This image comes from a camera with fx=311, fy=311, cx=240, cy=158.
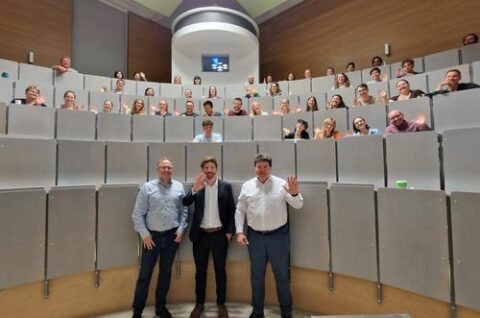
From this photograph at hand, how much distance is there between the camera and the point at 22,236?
1.35 metres

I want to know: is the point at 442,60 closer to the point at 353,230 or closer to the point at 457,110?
the point at 457,110

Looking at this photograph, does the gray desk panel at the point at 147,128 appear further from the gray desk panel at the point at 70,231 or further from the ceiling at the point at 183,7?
the ceiling at the point at 183,7

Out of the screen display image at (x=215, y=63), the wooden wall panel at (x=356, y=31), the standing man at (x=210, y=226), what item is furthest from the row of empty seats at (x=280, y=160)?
the screen display image at (x=215, y=63)

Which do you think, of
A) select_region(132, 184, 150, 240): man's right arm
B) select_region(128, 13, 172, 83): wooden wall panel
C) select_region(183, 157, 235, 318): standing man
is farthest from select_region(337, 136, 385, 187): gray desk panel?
select_region(128, 13, 172, 83): wooden wall panel

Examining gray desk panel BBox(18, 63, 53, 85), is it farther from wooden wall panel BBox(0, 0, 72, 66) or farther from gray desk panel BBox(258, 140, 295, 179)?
gray desk panel BBox(258, 140, 295, 179)

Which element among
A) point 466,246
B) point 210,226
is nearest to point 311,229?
point 210,226

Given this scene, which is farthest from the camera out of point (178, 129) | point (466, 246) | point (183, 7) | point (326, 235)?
point (183, 7)

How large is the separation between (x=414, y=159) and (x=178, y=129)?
5.02ft

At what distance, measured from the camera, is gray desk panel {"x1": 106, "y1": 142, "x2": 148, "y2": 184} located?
5.70 feet

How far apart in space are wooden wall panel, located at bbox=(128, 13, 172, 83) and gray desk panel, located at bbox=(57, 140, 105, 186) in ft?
9.79

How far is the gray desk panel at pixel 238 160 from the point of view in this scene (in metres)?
1.78

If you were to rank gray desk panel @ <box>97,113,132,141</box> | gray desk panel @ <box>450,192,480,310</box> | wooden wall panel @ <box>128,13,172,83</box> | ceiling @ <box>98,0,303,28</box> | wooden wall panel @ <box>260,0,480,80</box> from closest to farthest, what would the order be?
gray desk panel @ <box>450,192,480,310</box> < gray desk panel @ <box>97,113,132,141</box> < wooden wall panel @ <box>260,0,480,80</box> < ceiling @ <box>98,0,303,28</box> < wooden wall panel @ <box>128,13,172,83</box>

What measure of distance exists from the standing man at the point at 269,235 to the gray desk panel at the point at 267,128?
0.91 meters

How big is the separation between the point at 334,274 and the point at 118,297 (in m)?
1.09
